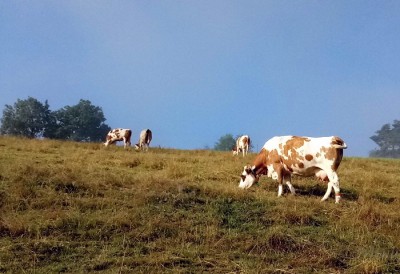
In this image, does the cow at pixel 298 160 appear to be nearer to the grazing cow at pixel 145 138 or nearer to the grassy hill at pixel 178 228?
the grassy hill at pixel 178 228

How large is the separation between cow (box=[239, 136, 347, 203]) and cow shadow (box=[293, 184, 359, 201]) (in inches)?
20.6

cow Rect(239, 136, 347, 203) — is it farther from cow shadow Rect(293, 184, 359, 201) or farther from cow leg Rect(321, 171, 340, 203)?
cow shadow Rect(293, 184, 359, 201)

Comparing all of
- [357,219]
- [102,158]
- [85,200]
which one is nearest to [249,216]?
[357,219]

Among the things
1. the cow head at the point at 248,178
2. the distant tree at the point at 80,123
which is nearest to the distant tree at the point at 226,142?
the distant tree at the point at 80,123

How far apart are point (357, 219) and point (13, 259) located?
21.7 feet

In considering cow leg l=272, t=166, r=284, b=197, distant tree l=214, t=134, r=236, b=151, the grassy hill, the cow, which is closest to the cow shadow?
the grassy hill

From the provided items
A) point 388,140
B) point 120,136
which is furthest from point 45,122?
point 388,140

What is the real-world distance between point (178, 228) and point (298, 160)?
195 inches

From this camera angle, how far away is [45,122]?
6938 centimetres

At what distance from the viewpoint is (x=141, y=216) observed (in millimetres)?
8234

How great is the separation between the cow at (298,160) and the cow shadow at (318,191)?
522mm

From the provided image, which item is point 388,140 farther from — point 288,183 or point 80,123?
point 288,183

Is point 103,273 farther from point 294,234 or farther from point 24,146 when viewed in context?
point 24,146

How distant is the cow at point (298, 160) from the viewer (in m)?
10.9
